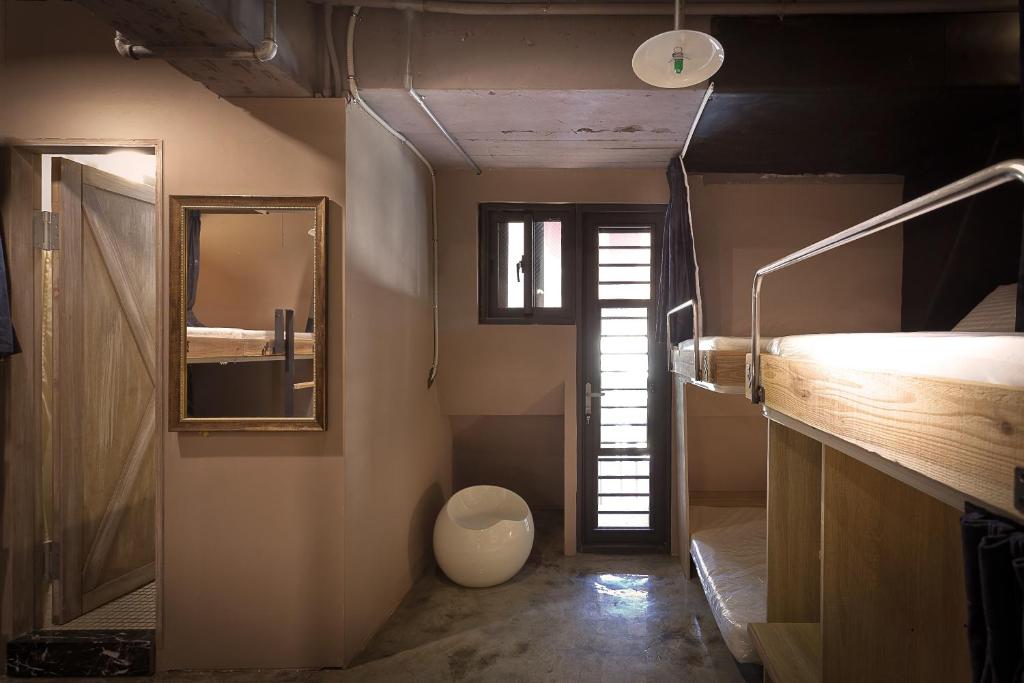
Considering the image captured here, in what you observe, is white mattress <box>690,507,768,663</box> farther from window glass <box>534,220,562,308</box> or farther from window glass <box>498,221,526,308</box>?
window glass <box>498,221,526,308</box>

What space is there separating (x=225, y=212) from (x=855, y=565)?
2702 mm

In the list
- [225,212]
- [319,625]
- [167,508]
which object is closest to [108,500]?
[167,508]

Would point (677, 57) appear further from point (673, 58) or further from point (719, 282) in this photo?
point (719, 282)

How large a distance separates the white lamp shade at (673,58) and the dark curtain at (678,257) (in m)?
1.40

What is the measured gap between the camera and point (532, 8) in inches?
84.6

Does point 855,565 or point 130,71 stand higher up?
point 130,71

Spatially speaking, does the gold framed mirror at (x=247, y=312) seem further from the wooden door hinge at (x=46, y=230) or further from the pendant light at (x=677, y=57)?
the pendant light at (x=677, y=57)

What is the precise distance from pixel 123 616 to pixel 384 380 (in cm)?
170

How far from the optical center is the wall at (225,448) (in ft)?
7.22

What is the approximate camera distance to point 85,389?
8.04 ft

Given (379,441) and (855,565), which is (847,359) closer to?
(855,565)

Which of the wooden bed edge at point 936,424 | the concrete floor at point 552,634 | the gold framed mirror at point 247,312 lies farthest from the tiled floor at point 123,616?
the wooden bed edge at point 936,424

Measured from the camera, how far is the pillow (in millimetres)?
2599

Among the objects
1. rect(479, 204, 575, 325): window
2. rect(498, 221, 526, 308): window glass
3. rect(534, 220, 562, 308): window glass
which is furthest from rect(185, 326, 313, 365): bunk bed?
rect(534, 220, 562, 308): window glass
